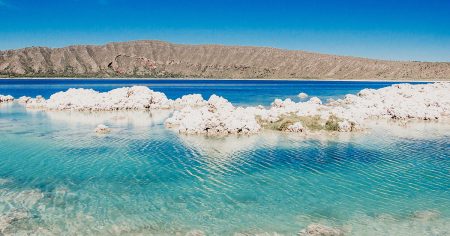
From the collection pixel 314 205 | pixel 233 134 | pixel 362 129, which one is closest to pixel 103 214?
pixel 314 205

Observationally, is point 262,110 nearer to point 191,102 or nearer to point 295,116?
point 295,116

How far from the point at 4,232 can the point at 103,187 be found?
613cm

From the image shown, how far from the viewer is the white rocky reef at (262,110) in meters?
38.2

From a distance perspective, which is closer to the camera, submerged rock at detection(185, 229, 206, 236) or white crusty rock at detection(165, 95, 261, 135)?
submerged rock at detection(185, 229, 206, 236)

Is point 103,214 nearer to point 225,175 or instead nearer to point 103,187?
point 103,187

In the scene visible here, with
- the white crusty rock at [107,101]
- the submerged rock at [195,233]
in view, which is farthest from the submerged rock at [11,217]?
the white crusty rock at [107,101]

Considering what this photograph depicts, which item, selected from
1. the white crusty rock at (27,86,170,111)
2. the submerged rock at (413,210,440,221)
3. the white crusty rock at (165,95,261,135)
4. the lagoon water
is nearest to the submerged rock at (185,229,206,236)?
the lagoon water

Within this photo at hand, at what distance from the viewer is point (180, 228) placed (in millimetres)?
16078

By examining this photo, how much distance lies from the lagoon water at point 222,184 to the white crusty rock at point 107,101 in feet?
77.2

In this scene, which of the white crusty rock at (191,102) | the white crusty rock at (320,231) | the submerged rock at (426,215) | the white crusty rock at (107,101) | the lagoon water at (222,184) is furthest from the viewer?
the white crusty rock at (191,102)

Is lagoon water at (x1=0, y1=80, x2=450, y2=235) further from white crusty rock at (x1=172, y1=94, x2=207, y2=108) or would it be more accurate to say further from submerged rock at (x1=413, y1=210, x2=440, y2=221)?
white crusty rock at (x1=172, y1=94, x2=207, y2=108)

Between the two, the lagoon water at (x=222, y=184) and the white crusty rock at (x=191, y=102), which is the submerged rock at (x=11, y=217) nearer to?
the lagoon water at (x=222, y=184)

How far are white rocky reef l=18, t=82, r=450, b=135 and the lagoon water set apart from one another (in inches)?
90.2

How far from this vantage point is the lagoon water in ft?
54.4
